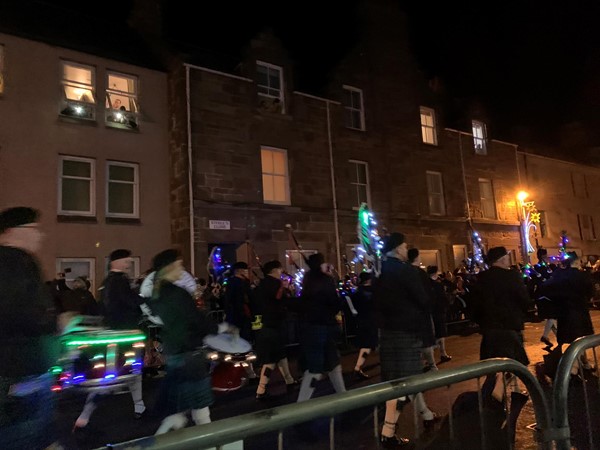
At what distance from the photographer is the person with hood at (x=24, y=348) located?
261 cm

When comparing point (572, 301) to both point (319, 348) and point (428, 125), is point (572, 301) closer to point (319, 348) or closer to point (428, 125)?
point (319, 348)

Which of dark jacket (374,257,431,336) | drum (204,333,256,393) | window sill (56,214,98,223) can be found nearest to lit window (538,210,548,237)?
window sill (56,214,98,223)

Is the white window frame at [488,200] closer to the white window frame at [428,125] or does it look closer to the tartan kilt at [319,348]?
the white window frame at [428,125]

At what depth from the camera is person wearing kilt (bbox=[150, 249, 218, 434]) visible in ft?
13.3

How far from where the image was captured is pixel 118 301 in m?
5.89

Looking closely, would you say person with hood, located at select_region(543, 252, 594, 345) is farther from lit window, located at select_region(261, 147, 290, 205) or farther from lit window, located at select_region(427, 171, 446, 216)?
lit window, located at select_region(427, 171, 446, 216)

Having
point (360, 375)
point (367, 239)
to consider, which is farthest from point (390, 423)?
point (367, 239)

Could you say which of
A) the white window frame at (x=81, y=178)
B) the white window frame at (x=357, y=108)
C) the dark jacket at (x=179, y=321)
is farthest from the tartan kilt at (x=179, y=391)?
the white window frame at (x=357, y=108)

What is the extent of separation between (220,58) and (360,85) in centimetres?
562

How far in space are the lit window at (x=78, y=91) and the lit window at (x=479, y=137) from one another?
16804 millimetres

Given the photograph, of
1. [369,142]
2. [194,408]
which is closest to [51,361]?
[194,408]

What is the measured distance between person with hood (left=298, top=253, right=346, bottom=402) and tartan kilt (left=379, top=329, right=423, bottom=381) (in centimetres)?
102

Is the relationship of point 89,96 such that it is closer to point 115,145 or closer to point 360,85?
point 115,145

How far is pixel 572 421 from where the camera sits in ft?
16.2
